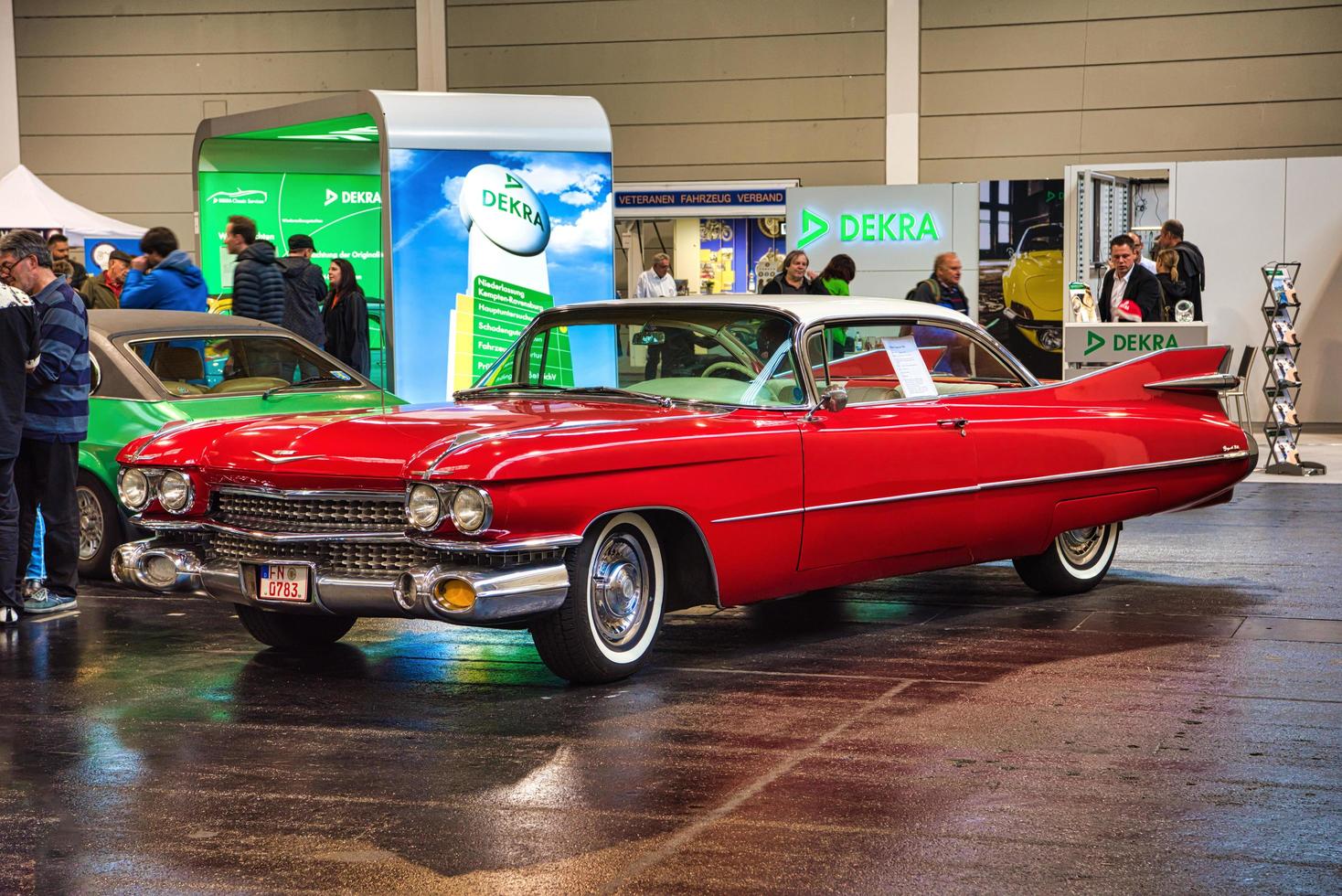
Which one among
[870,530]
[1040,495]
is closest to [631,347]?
[870,530]

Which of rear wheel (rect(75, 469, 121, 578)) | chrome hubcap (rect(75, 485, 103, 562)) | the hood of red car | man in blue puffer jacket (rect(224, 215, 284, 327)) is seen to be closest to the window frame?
the hood of red car

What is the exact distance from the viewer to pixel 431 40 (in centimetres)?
2197

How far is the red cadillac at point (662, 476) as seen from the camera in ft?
18.2

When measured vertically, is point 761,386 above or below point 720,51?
below

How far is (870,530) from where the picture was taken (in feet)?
21.7

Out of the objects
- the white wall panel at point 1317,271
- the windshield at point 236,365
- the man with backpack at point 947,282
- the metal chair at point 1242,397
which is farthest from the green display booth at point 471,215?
the white wall panel at point 1317,271

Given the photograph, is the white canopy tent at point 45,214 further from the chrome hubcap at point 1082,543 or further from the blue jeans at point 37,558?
the chrome hubcap at point 1082,543

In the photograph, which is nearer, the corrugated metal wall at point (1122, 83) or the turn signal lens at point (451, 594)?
the turn signal lens at point (451, 594)

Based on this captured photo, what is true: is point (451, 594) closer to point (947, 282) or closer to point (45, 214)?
point (947, 282)

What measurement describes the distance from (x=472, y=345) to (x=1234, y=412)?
9404mm

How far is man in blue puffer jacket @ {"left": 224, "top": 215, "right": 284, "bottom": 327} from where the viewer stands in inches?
464

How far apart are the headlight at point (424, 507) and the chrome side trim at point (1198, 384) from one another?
400cm

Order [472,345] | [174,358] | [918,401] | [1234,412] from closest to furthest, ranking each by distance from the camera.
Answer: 1. [918,401]
2. [174,358]
3. [472,345]
4. [1234,412]

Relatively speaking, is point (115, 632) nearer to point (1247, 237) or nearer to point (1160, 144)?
point (1247, 237)
